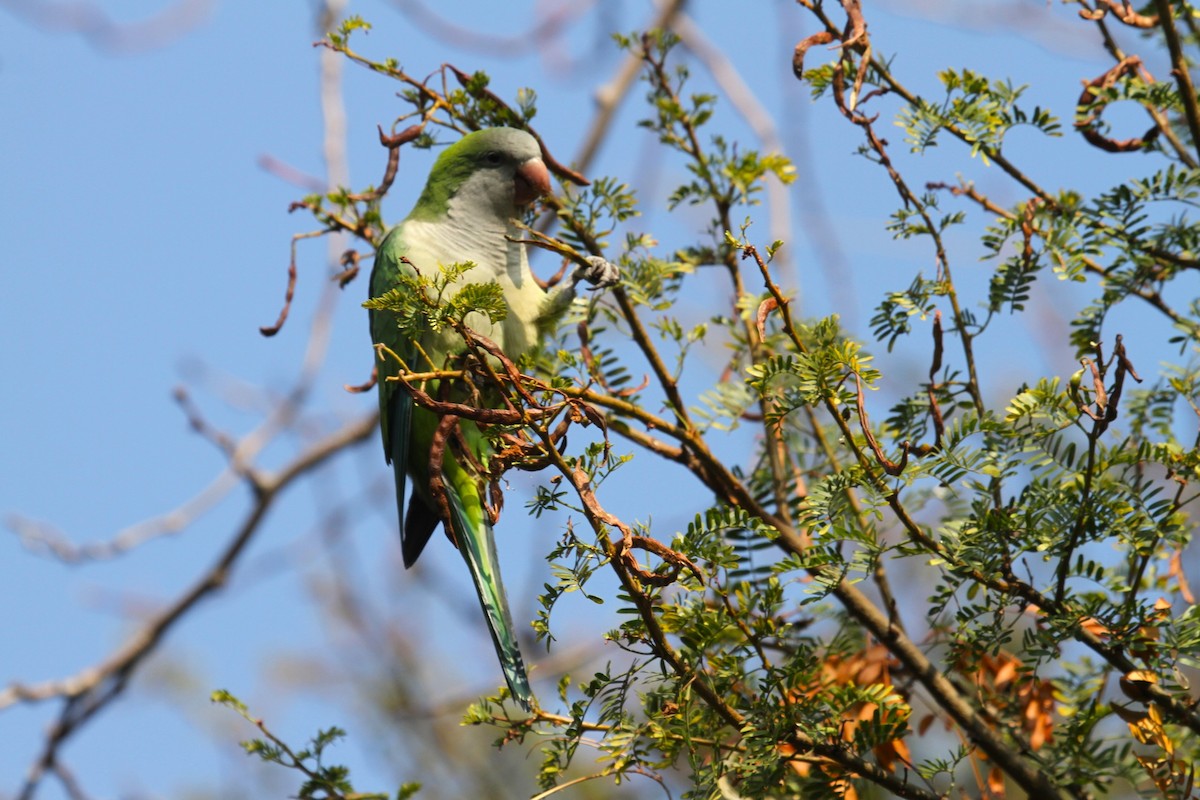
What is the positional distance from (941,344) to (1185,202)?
41 cm

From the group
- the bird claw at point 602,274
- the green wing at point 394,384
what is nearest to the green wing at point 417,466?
the green wing at point 394,384

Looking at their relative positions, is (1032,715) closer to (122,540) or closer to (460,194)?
(460,194)

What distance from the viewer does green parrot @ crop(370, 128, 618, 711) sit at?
2137 millimetres

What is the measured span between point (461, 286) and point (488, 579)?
553 mm

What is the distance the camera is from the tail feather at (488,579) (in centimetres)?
182

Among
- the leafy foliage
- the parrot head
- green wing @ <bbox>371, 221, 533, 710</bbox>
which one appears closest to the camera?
the leafy foliage

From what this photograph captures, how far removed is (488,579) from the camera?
204 cm

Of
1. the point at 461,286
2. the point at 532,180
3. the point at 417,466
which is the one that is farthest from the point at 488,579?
the point at 532,180

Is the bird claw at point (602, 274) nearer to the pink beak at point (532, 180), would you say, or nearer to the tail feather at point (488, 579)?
the pink beak at point (532, 180)

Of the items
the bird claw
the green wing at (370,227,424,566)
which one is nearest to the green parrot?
the green wing at (370,227,424,566)

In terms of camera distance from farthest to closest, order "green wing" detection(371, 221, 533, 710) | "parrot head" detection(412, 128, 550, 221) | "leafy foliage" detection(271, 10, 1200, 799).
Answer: "parrot head" detection(412, 128, 550, 221) < "green wing" detection(371, 221, 533, 710) < "leafy foliage" detection(271, 10, 1200, 799)

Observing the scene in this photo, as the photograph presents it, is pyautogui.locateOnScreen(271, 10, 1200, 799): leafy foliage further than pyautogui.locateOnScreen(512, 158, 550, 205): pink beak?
No

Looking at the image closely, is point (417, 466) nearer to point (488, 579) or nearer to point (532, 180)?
point (488, 579)

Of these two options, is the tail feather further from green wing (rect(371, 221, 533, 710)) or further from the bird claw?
the bird claw
